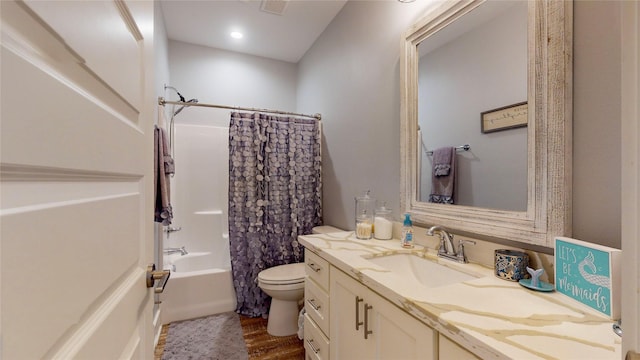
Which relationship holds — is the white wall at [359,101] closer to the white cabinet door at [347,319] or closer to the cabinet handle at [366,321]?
the white cabinet door at [347,319]

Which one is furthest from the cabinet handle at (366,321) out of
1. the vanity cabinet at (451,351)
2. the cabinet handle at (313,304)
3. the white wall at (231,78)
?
the white wall at (231,78)

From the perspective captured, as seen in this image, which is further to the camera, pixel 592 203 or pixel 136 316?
pixel 592 203

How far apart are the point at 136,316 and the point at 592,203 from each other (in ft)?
4.37

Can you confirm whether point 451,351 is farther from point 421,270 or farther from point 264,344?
point 264,344

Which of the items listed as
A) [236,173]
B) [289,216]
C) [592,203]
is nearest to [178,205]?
[236,173]

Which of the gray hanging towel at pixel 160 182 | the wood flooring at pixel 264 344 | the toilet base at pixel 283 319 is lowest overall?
the wood flooring at pixel 264 344

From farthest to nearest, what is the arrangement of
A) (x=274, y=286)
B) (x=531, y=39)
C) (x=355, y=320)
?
1. (x=274, y=286)
2. (x=355, y=320)
3. (x=531, y=39)

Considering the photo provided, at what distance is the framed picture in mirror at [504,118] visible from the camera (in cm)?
96

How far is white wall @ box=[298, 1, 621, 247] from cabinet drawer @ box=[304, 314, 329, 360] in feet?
2.62

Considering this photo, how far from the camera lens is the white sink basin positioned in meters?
1.09

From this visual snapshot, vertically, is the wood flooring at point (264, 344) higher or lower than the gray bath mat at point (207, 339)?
lower

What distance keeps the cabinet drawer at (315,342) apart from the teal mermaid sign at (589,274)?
1.00 metres

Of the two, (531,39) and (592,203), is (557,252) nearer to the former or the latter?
(592,203)

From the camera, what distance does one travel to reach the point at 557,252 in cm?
81
